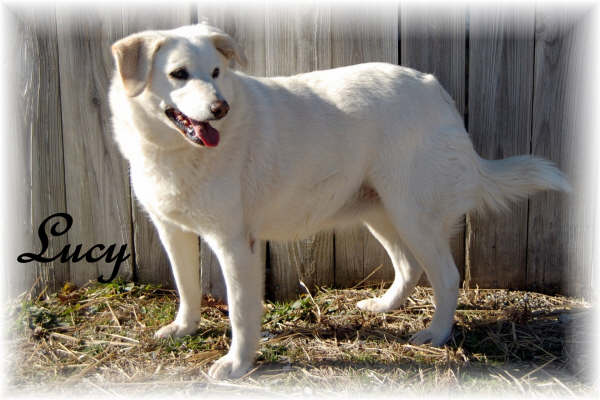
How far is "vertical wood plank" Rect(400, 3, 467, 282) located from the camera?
3830 millimetres

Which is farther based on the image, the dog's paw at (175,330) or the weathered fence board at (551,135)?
the weathered fence board at (551,135)

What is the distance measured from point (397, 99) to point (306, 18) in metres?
0.89

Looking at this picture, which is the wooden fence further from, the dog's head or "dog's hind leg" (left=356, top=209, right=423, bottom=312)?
the dog's head

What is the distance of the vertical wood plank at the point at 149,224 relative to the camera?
3805mm

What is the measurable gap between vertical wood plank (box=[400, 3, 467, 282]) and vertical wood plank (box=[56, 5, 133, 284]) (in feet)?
5.99

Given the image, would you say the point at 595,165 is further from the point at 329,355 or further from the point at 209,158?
the point at 209,158

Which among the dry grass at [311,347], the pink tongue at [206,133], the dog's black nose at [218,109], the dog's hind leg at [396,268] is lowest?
the dry grass at [311,347]

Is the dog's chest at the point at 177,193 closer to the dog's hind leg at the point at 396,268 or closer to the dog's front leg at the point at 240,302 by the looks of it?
the dog's front leg at the point at 240,302

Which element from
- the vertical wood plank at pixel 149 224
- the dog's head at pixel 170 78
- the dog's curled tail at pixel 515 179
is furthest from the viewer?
the vertical wood plank at pixel 149 224

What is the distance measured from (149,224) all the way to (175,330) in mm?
832

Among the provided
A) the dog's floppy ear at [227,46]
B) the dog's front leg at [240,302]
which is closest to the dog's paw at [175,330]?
the dog's front leg at [240,302]

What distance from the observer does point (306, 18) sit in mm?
3830

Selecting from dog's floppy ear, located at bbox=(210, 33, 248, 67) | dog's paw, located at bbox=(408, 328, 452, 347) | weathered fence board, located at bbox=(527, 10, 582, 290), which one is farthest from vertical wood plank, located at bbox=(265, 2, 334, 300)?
dog's paw, located at bbox=(408, 328, 452, 347)

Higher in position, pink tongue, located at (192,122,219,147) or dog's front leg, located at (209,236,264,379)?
pink tongue, located at (192,122,219,147)
